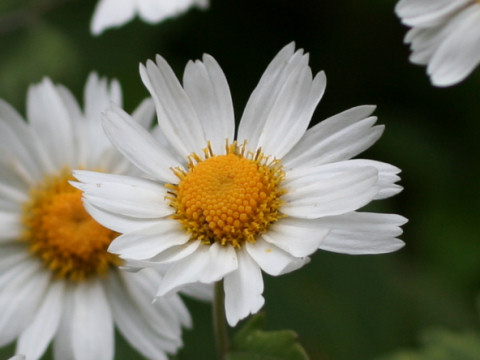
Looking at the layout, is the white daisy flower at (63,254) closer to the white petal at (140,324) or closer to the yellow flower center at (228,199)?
the white petal at (140,324)

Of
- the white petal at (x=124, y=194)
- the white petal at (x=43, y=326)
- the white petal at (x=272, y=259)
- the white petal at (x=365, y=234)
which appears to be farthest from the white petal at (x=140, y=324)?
the white petal at (x=365, y=234)

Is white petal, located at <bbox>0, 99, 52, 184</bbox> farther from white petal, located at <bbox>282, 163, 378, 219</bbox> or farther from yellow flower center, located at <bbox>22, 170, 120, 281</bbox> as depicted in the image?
white petal, located at <bbox>282, 163, 378, 219</bbox>

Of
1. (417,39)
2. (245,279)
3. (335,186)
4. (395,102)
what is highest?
(417,39)

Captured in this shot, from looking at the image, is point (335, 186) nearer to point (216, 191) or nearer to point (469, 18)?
point (216, 191)

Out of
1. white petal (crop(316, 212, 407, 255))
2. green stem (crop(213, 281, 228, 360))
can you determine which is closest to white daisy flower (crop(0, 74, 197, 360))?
green stem (crop(213, 281, 228, 360))

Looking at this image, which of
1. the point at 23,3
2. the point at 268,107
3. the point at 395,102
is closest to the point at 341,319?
the point at 395,102

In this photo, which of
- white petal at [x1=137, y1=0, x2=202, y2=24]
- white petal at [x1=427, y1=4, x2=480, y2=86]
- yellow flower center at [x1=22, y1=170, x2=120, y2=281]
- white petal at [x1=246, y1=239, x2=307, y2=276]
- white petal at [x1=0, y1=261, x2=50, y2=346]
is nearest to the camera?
white petal at [x1=246, y1=239, x2=307, y2=276]
